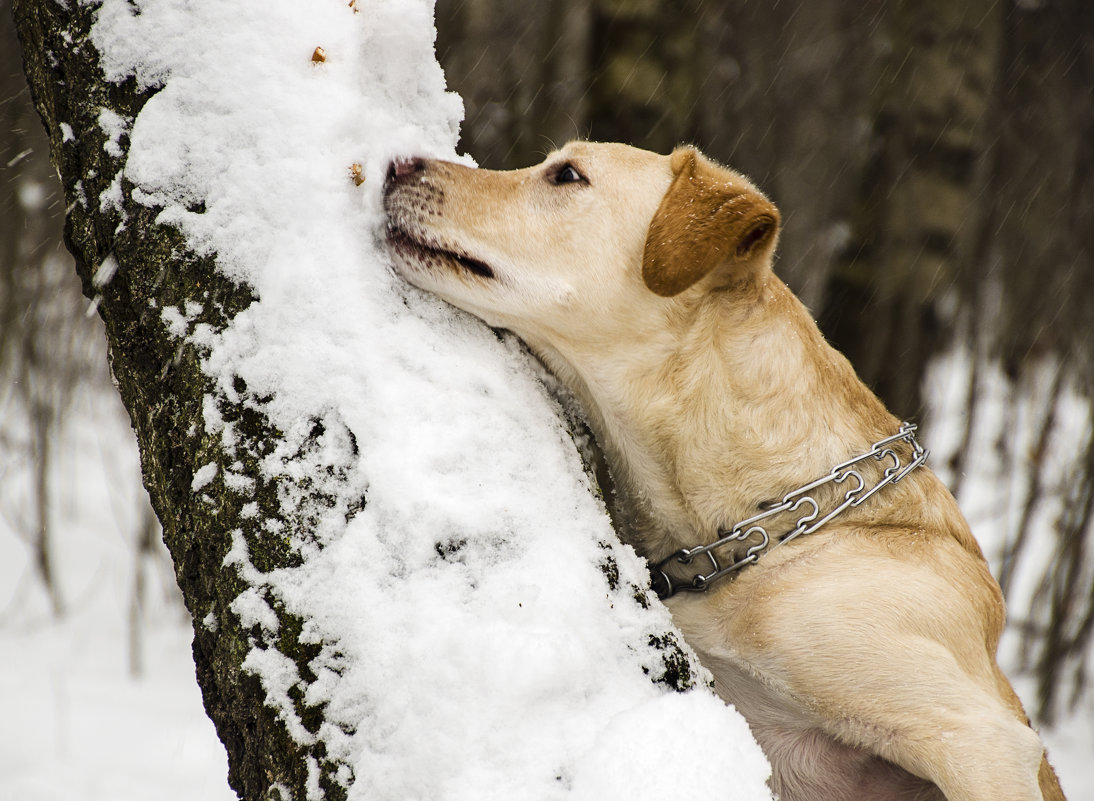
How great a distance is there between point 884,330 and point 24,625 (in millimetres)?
6439

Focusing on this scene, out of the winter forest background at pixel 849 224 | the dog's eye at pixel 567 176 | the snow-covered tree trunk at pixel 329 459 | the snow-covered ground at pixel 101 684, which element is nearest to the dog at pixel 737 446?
the dog's eye at pixel 567 176

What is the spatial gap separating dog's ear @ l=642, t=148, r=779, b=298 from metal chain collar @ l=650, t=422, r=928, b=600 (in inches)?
26.1

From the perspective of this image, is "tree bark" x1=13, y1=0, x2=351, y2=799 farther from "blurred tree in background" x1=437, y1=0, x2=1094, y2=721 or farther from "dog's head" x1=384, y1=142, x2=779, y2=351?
"blurred tree in background" x1=437, y1=0, x2=1094, y2=721

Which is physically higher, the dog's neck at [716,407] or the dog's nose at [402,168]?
the dog's nose at [402,168]

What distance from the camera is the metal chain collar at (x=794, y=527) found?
8.35 feet

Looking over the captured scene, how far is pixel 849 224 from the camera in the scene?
565 centimetres

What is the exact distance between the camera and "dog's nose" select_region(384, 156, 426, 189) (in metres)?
2.25

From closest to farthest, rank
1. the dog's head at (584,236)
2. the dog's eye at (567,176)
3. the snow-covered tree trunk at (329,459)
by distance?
the snow-covered tree trunk at (329,459), the dog's head at (584,236), the dog's eye at (567,176)

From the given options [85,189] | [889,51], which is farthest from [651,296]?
[889,51]

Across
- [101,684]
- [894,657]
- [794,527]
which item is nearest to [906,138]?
[794,527]

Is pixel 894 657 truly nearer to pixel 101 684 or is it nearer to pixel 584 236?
pixel 584 236

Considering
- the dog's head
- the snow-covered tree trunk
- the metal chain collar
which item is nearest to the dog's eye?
the dog's head

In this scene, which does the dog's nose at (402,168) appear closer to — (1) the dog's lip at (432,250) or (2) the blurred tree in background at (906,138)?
(1) the dog's lip at (432,250)

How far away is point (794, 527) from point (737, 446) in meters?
0.28
